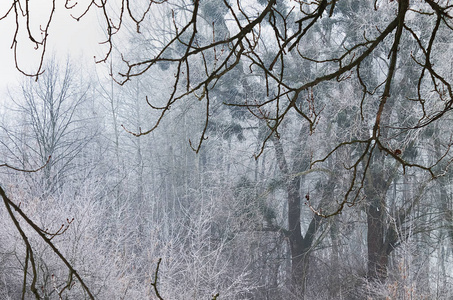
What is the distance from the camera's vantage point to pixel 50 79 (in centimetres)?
1523

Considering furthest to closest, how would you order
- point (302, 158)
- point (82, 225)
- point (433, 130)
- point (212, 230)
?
point (212, 230) < point (302, 158) < point (82, 225) < point (433, 130)

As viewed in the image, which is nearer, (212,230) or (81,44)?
(212,230)

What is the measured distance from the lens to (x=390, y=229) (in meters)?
10.7

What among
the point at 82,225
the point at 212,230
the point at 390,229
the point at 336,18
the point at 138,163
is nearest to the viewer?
the point at 82,225

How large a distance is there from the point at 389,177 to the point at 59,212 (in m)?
6.07

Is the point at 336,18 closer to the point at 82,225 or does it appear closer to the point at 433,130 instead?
the point at 433,130

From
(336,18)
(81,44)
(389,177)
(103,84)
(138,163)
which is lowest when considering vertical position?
(389,177)

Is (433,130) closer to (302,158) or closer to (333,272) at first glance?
(302,158)

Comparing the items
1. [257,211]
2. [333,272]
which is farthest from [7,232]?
[333,272]

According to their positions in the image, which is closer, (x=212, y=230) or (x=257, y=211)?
(x=257, y=211)

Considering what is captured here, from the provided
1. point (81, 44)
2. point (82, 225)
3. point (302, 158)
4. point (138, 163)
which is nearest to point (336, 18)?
point (302, 158)

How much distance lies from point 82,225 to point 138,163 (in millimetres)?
9342

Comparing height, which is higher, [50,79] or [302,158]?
[50,79]

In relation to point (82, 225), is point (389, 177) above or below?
above
